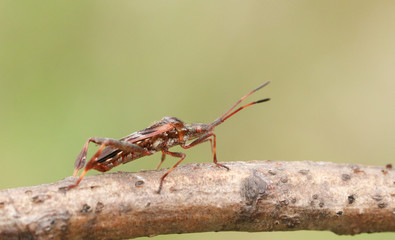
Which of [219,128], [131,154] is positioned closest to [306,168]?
[131,154]

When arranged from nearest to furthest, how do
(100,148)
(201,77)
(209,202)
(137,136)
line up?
(209,202) → (100,148) → (137,136) → (201,77)

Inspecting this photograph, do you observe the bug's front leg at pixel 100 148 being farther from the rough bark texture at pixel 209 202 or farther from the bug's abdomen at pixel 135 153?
the rough bark texture at pixel 209 202

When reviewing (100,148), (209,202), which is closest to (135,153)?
(100,148)

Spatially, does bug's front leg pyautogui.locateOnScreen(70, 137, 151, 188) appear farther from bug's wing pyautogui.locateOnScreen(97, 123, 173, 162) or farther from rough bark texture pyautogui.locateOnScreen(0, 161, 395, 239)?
rough bark texture pyautogui.locateOnScreen(0, 161, 395, 239)

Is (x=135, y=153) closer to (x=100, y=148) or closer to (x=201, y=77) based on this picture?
(x=100, y=148)

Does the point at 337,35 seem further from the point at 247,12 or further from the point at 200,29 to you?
the point at 200,29

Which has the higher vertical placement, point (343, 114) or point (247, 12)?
point (247, 12)
